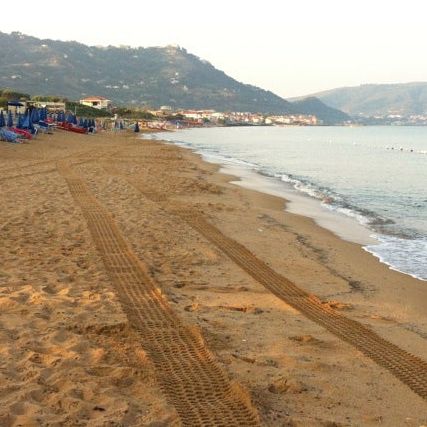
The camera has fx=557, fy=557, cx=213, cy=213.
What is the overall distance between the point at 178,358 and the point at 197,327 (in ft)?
2.52

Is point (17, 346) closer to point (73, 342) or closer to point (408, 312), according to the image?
point (73, 342)

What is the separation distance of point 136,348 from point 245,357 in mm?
970

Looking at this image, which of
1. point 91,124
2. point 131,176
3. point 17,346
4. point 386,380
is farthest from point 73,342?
point 91,124

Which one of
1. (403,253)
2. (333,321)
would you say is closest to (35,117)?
(403,253)

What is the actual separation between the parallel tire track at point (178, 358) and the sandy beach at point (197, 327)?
0.02 metres

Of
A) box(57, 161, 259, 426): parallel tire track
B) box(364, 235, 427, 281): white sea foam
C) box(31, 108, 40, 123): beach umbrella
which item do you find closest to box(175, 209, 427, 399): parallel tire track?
box(57, 161, 259, 426): parallel tire track

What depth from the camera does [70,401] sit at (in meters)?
3.91

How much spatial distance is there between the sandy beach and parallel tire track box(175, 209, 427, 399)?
0.02 meters

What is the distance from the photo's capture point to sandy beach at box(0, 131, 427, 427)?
4.02 meters

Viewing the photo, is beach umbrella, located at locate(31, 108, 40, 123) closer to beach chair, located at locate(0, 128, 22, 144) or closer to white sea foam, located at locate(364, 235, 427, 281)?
beach chair, located at locate(0, 128, 22, 144)

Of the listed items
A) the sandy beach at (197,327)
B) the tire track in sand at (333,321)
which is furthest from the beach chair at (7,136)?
the tire track in sand at (333,321)

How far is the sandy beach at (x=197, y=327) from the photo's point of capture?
4020mm

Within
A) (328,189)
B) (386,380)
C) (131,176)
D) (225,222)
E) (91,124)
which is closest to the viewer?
(386,380)

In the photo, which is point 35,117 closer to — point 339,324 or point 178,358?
point 339,324
